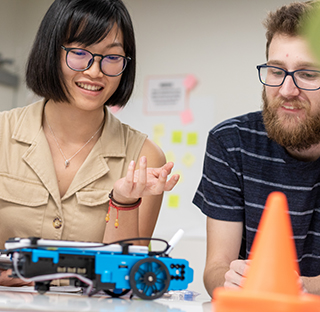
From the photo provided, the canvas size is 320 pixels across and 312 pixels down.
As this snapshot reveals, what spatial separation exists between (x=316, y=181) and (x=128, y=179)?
2.06 feet

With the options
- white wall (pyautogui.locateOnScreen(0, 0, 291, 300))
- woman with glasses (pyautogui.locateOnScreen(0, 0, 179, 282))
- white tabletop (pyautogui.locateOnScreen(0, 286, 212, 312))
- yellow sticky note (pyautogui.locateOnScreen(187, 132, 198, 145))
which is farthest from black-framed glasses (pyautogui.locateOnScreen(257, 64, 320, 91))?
yellow sticky note (pyautogui.locateOnScreen(187, 132, 198, 145))

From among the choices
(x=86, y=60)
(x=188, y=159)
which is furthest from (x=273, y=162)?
(x=188, y=159)

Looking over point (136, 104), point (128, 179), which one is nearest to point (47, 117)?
point (128, 179)

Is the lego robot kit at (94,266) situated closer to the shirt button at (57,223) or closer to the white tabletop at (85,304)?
the white tabletop at (85,304)

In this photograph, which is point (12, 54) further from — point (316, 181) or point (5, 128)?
point (316, 181)

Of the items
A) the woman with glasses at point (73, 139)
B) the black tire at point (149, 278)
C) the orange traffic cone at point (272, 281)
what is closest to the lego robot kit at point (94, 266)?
the black tire at point (149, 278)

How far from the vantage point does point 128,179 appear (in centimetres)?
95

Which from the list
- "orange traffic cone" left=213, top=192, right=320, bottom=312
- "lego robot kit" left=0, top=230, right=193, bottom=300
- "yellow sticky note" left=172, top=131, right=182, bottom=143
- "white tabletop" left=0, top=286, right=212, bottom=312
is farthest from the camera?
"yellow sticky note" left=172, top=131, right=182, bottom=143

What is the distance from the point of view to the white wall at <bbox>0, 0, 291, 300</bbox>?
269 centimetres

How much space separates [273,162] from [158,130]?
5.38 ft

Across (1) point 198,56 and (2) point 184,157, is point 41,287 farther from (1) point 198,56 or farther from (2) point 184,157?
(1) point 198,56

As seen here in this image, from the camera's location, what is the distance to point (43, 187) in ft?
4.20

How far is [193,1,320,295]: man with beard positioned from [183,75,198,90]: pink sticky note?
150 centimetres

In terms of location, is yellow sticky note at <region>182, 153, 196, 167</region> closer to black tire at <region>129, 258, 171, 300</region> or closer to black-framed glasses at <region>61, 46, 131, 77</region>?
black-framed glasses at <region>61, 46, 131, 77</region>
